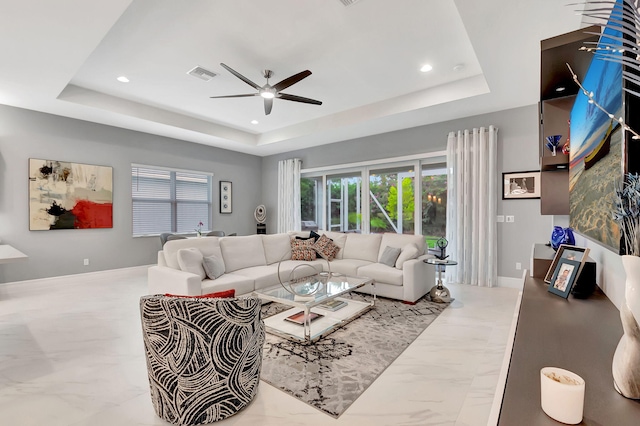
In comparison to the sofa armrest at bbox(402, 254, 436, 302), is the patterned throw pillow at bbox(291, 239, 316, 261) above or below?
above

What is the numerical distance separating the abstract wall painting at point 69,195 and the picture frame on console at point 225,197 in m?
2.32

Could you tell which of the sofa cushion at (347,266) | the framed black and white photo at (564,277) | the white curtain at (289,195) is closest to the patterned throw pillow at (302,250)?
the sofa cushion at (347,266)

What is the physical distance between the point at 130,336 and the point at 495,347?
345 cm

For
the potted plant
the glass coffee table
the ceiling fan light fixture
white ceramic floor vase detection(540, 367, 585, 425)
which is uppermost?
the ceiling fan light fixture

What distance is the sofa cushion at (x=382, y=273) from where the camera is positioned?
3920 millimetres

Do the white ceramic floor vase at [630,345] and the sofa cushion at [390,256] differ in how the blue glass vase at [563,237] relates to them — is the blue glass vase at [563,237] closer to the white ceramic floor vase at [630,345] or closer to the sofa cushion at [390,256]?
the sofa cushion at [390,256]

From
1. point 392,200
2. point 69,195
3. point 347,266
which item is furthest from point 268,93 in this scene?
point 69,195

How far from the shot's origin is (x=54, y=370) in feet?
7.61

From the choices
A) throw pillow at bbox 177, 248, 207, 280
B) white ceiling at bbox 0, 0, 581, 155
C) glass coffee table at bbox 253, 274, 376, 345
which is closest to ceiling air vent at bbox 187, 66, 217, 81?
white ceiling at bbox 0, 0, 581, 155

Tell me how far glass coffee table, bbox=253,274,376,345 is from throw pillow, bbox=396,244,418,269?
0.73 m

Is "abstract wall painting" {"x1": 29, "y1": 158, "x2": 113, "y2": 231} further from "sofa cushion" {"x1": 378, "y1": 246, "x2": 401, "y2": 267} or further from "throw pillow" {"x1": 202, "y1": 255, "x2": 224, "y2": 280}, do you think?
"sofa cushion" {"x1": 378, "y1": 246, "x2": 401, "y2": 267}

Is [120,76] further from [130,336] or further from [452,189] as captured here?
[452,189]

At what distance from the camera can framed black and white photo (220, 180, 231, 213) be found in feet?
24.1

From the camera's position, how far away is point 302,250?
490 cm
